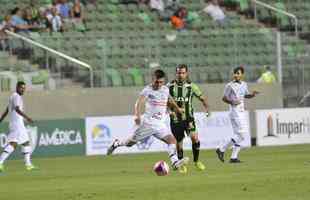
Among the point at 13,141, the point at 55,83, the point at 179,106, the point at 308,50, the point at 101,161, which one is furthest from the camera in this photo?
the point at 308,50

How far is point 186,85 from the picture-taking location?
2369 centimetres

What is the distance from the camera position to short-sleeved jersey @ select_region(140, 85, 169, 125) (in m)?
22.4

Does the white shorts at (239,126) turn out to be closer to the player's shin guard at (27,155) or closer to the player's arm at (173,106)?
the player's arm at (173,106)

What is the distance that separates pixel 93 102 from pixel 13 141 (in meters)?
10.9

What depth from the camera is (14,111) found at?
26.4 meters

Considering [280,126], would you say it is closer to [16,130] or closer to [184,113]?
[16,130]

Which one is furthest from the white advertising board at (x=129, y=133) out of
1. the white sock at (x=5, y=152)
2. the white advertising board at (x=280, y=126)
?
the white sock at (x=5, y=152)

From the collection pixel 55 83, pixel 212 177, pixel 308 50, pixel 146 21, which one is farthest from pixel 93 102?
pixel 212 177

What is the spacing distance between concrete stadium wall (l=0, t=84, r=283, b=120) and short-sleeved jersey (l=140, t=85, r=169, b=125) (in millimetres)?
13294

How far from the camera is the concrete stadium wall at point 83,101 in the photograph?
36.0 meters

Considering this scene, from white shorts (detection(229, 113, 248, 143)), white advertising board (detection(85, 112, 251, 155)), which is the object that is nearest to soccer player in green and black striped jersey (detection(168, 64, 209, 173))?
white shorts (detection(229, 113, 248, 143))

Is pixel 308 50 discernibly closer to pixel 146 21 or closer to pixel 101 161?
pixel 146 21

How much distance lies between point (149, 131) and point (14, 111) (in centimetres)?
525

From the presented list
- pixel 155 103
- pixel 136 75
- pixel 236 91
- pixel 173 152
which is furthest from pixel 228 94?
pixel 136 75
